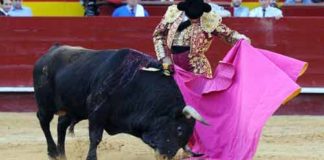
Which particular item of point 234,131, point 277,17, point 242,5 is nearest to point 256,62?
point 234,131

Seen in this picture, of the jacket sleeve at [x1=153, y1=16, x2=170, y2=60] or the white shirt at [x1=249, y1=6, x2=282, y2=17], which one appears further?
the white shirt at [x1=249, y1=6, x2=282, y2=17]

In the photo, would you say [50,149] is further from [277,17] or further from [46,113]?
[277,17]

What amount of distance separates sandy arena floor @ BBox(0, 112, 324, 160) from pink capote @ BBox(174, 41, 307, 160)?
2.68ft

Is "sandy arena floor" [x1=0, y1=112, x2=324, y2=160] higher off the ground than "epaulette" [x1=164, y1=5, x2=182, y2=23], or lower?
lower

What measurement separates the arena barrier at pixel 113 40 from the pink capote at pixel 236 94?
355 cm

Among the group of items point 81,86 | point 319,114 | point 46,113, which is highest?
point 81,86

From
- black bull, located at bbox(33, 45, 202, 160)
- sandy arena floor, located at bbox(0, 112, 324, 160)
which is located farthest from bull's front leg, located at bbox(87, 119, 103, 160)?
sandy arena floor, located at bbox(0, 112, 324, 160)

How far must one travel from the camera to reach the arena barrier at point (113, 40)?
9180mm

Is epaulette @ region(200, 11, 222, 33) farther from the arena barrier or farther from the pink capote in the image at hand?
the arena barrier

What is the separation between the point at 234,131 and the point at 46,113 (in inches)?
59.6

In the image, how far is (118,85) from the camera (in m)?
5.38

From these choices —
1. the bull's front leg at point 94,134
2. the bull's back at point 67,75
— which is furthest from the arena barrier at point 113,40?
the bull's front leg at point 94,134

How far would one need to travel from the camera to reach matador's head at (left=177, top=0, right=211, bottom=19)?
5609 mm

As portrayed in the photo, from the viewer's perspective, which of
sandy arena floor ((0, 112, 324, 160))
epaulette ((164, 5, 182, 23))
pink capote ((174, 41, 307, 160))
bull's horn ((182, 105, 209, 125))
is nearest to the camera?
bull's horn ((182, 105, 209, 125))
